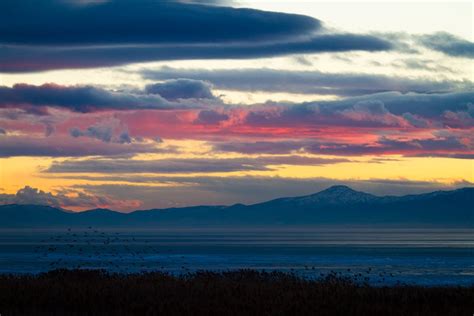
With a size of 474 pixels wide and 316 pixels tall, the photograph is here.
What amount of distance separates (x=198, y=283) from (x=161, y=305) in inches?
269

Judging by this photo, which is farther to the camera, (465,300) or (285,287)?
(285,287)

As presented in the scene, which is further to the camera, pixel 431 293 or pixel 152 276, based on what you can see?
pixel 152 276

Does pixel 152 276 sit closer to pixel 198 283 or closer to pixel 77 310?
pixel 198 283

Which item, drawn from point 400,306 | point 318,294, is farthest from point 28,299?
point 400,306

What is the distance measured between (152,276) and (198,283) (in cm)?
524

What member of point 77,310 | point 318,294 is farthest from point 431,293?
point 77,310

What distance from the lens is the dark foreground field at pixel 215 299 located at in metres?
31.9

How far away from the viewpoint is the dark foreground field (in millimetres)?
31859

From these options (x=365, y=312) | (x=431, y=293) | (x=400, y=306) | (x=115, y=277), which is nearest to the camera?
(x=365, y=312)

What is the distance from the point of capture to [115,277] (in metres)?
43.3

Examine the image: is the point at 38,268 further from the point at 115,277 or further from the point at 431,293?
the point at 431,293

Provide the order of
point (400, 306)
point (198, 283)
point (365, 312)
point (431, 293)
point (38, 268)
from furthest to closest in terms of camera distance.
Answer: point (38, 268) < point (198, 283) < point (431, 293) < point (400, 306) < point (365, 312)

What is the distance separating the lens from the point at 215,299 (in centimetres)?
3422

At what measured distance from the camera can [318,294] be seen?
35219mm
